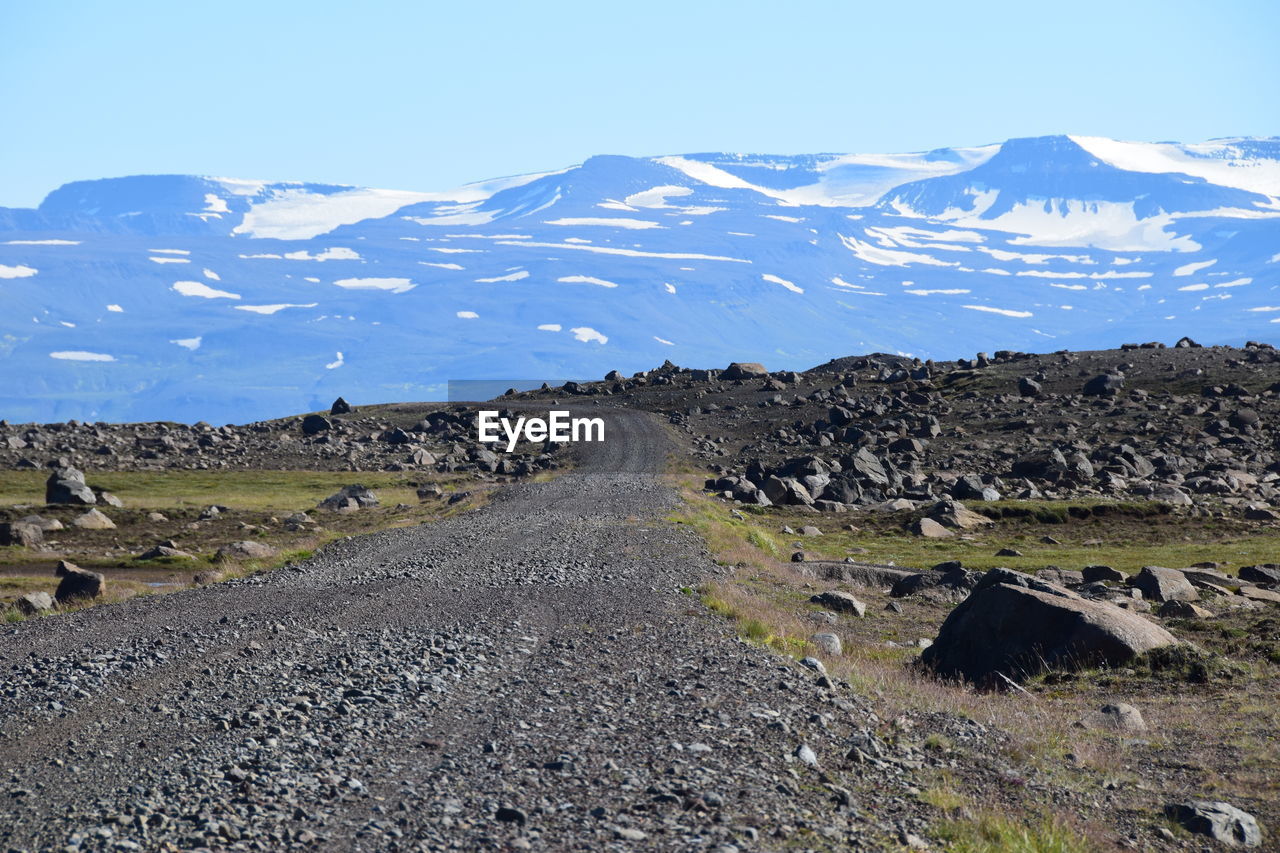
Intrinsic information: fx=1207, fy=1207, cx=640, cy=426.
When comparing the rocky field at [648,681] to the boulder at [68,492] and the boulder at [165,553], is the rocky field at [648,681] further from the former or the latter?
the boulder at [68,492]

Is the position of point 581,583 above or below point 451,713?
below

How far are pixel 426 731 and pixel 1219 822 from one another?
32.6 ft

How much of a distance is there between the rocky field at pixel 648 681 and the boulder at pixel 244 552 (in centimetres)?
206

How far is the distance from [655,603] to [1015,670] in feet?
27.5

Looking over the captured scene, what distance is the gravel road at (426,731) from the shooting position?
40.8 feet

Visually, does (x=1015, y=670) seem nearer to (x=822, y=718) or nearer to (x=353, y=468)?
(x=822, y=718)

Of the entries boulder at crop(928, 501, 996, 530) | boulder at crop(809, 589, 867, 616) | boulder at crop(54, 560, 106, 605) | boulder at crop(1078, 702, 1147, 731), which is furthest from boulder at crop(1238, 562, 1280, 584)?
boulder at crop(54, 560, 106, 605)

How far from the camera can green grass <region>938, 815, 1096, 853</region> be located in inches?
505

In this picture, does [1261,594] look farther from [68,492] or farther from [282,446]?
[282,446]

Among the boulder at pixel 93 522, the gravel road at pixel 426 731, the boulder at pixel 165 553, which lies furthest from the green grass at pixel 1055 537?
the boulder at pixel 93 522

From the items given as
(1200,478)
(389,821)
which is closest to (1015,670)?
(389,821)

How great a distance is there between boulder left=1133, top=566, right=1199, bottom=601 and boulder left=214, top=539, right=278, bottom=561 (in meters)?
31.0

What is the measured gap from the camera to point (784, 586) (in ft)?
117

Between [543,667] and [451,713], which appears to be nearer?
[451,713]
